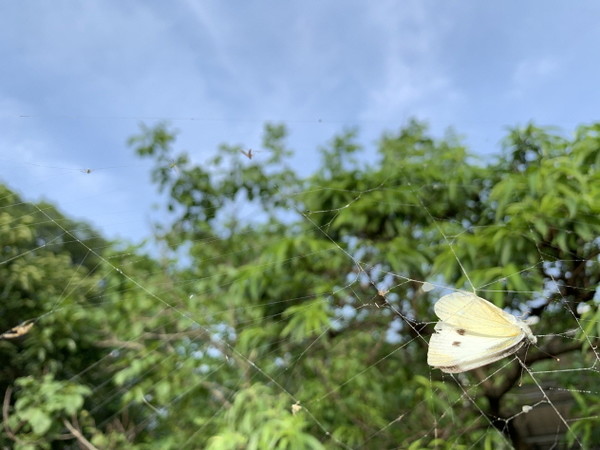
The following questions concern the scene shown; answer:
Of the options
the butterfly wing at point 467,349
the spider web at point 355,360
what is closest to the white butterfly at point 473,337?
the butterfly wing at point 467,349

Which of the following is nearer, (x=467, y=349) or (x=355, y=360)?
(x=467, y=349)

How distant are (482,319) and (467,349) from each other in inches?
2.0

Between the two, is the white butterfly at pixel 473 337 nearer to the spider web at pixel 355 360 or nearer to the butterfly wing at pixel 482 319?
the butterfly wing at pixel 482 319

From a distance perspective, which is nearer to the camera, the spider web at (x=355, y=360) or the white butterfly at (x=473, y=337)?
the white butterfly at (x=473, y=337)

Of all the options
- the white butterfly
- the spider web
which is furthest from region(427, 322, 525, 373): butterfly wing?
the spider web

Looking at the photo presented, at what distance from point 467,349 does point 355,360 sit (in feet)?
3.51

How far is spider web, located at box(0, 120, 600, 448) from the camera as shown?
1241 millimetres

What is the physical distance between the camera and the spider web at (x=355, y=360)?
1241 mm

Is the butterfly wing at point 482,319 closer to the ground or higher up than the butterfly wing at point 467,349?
higher up

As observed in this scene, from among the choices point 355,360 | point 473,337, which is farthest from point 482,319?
point 355,360

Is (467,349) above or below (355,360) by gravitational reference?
above

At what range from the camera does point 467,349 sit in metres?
0.72

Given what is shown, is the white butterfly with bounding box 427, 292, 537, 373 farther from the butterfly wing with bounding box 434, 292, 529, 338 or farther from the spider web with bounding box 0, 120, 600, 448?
the spider web with bounding box 0, 120, 600, 448

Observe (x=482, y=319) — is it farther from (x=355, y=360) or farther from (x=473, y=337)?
(x=355, y=360)
